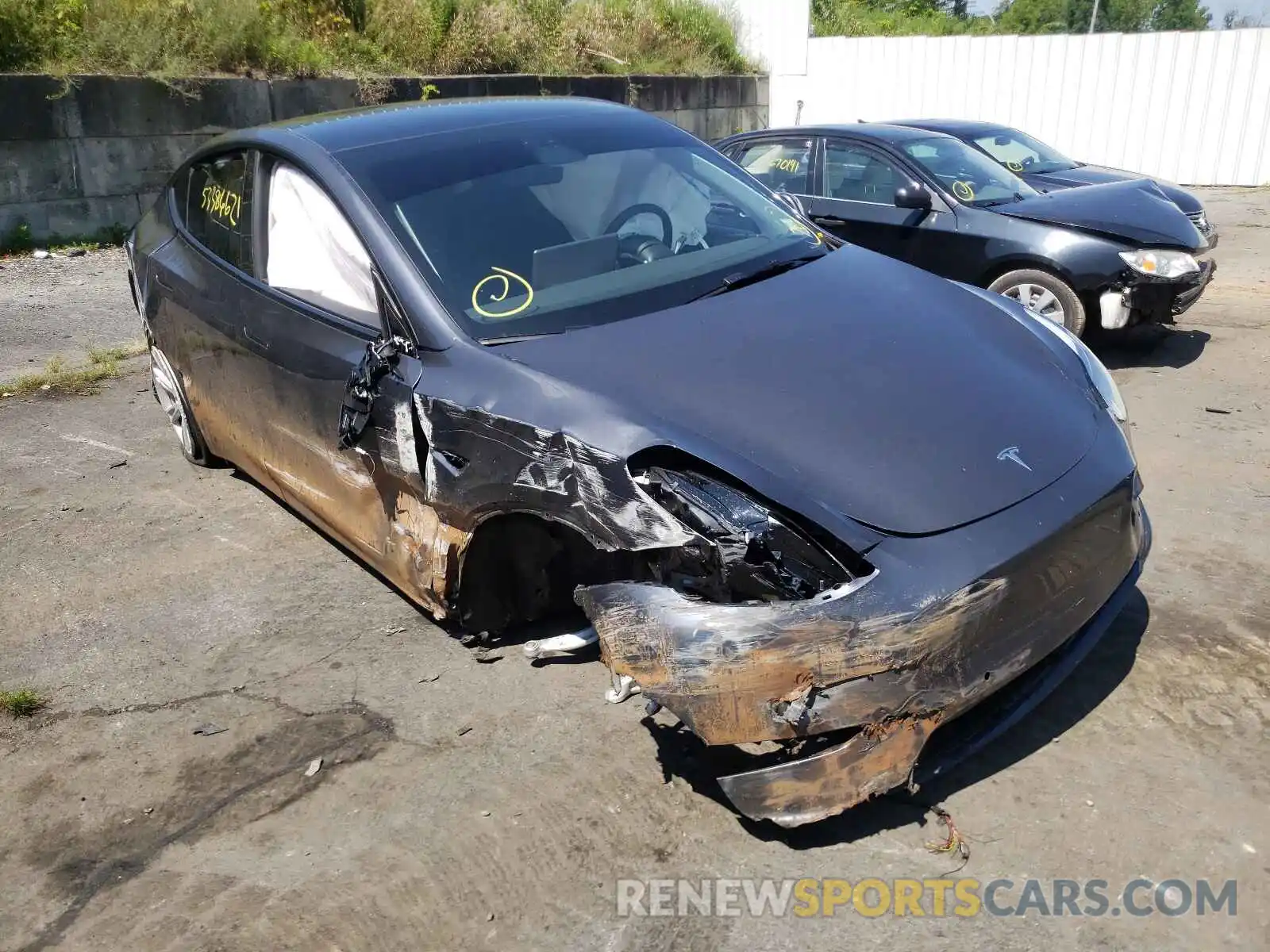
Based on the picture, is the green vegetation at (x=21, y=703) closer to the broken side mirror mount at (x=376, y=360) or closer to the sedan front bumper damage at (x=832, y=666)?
the broken side mirror mount at (x=376, y=360)

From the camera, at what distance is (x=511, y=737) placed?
321 centimetres

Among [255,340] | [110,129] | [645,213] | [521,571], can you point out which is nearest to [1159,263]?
[645,213]

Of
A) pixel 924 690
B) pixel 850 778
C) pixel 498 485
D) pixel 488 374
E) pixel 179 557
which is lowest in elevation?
pixel 179 557

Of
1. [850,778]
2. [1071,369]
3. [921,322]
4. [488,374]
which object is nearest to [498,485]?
[488,374]

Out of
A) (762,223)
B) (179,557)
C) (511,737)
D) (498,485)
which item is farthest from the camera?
(179,557)

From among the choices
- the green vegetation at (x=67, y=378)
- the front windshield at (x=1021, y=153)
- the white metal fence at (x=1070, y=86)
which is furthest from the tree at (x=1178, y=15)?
the green vegetation at (x=67, y=378)

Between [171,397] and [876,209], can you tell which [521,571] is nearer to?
[171,397]

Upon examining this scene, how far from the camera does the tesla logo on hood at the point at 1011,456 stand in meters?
2.80

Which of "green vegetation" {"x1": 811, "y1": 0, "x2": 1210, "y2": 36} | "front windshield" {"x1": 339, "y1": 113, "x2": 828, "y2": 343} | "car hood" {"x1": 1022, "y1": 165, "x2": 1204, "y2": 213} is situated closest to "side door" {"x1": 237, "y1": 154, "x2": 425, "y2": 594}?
"front windshield" {"x1": 339, "y1": 113, "x2": 828, "y2": 343}

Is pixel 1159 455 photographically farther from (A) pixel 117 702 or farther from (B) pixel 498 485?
(A) pixel 117 702

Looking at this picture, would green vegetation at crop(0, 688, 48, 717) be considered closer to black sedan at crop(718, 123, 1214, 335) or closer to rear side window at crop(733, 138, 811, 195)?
black sedan at crop(718, 123, 1214, 335)

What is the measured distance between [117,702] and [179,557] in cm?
110

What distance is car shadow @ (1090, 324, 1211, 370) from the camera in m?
6.93

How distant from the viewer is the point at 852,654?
2.43 meters
